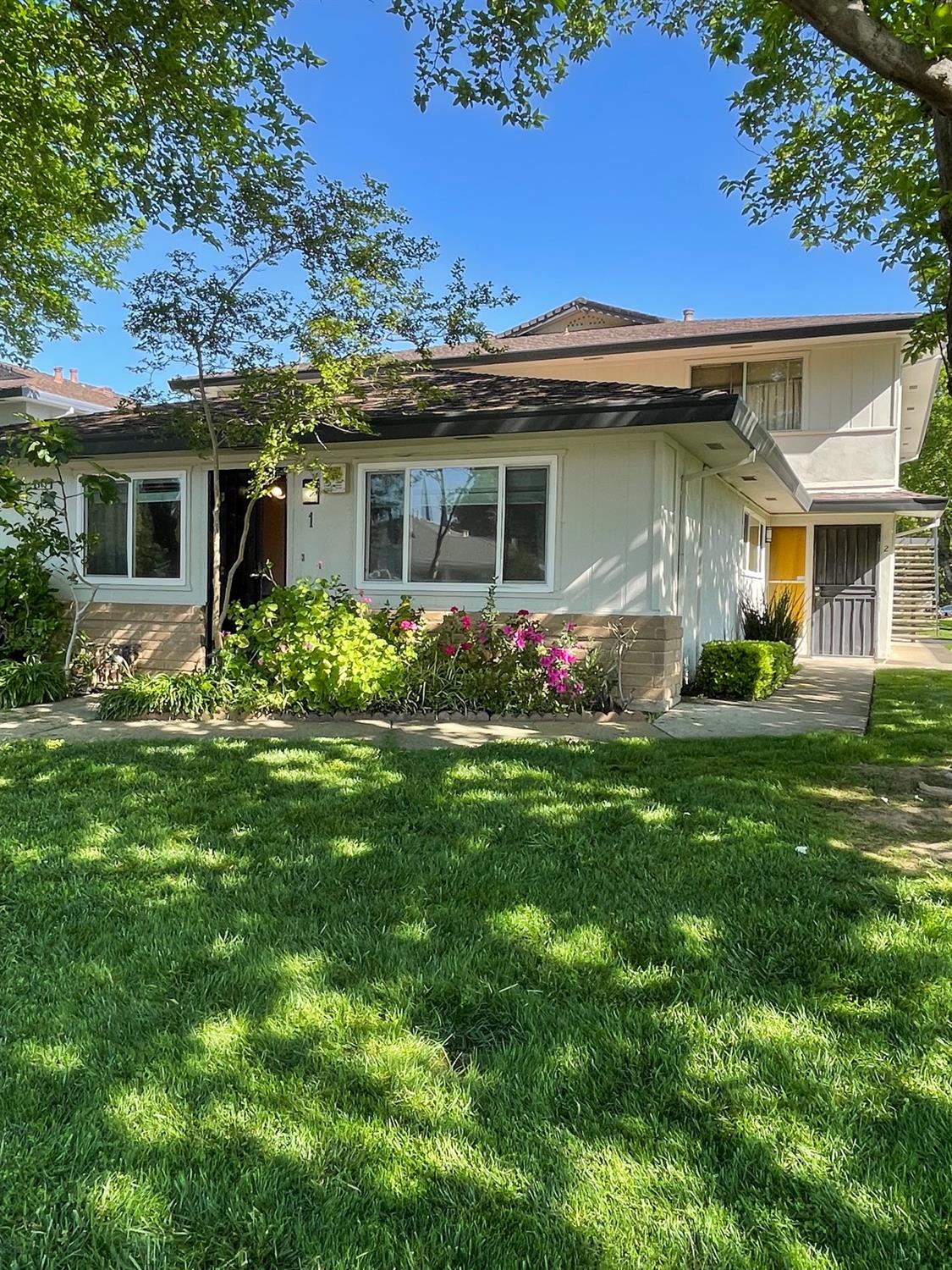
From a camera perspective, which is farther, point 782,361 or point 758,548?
point 758,548

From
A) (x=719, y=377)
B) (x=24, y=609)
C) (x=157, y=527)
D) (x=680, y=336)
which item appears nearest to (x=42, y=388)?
(x=157, y=527)

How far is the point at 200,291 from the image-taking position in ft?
23.8

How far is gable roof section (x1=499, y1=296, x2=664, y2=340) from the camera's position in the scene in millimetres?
19719

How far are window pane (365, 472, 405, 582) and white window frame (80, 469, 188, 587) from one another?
234 cm

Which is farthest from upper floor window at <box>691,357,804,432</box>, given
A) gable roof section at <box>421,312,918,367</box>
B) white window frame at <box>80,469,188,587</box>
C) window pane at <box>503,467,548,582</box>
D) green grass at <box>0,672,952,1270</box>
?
Result: green grass at <box>0,672,952,1270</box>

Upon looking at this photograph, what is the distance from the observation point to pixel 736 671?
8.77 metres

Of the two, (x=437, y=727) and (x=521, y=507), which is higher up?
(x=521, y=507)

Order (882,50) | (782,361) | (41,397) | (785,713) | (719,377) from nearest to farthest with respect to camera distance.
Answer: (882,50) < (785,713) < (782,361) < (719,377) < (41,397)

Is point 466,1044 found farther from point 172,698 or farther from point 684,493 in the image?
point 684,493

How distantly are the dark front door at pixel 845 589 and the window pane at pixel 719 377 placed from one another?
3.02 metres

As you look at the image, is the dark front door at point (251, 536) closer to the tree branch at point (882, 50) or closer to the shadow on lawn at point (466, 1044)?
the shadow on lawn at point (466, 1044)

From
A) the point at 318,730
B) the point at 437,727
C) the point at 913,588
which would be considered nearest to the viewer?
the point at 318,730

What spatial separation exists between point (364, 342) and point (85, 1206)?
272 inches

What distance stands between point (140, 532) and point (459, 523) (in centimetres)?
411
